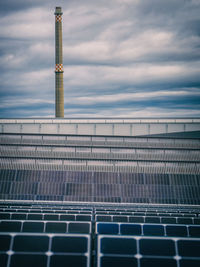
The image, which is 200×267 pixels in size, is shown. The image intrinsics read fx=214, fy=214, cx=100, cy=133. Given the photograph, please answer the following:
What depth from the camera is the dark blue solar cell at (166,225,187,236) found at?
8531mm

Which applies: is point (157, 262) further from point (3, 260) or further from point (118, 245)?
point (3, 260)

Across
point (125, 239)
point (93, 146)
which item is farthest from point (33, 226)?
point (93, 146)

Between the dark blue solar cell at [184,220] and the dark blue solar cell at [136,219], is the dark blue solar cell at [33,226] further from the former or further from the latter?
the dark blue solar cell at [184,220]

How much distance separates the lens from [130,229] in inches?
326

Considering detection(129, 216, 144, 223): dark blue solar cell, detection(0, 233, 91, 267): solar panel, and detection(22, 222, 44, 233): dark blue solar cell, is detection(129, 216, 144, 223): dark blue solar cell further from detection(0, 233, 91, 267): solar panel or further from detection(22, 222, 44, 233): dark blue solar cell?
detection(0, 233, 91, 267): solar panel

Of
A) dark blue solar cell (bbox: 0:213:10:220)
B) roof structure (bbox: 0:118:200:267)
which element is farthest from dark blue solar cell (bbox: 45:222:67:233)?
dark blue solar cell (bbox: 0:213:10:220)

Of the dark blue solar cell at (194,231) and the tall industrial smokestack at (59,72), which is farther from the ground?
the tall industrial smokestack at (59,72)

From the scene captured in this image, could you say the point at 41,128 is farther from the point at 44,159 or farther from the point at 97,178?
the point at 97,178

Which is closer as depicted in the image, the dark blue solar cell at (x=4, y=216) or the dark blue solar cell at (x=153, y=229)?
the dark blue solar cell at (x=153, y=229)

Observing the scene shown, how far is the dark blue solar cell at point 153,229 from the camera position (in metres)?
8.38

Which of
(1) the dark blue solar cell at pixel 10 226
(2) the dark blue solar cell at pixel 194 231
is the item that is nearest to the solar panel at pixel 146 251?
(2) the dark blue solar cell at pixel 194 231

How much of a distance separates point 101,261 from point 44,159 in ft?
66.3

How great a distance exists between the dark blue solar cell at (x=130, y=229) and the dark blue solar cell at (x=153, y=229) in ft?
0.95

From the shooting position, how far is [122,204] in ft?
67.5
